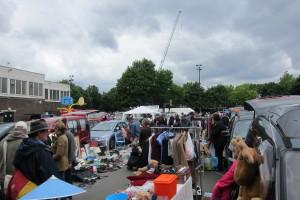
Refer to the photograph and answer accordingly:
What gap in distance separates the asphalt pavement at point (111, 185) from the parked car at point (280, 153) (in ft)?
23.9

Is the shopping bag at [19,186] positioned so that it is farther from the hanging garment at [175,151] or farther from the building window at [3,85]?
the building window at [3,85]

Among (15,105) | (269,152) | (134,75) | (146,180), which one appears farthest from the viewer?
(134,75)

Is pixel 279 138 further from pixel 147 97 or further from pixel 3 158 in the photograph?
pixel 147 97

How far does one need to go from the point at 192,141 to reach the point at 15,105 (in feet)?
183

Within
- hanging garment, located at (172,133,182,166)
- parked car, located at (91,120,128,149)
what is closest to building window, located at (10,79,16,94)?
parked car, located at (91,120,128,149)

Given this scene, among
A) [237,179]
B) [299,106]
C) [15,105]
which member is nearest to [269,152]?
[237,179]

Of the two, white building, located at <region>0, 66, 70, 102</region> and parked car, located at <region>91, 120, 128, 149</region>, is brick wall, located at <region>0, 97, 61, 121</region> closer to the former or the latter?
white building, located at <region>0, 66, 70, 102</region>

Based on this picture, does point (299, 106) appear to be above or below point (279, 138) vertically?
above

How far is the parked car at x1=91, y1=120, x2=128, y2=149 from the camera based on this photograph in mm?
22281

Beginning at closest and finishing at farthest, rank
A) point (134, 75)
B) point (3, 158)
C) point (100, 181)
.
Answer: point (3, 158) → point (100, 181) → point (134, 75)

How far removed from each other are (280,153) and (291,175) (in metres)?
0.19

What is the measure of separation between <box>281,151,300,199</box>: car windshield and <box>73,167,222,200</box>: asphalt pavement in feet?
25.7

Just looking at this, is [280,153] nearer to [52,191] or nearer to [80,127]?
[52,191]

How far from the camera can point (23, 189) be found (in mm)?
5691
